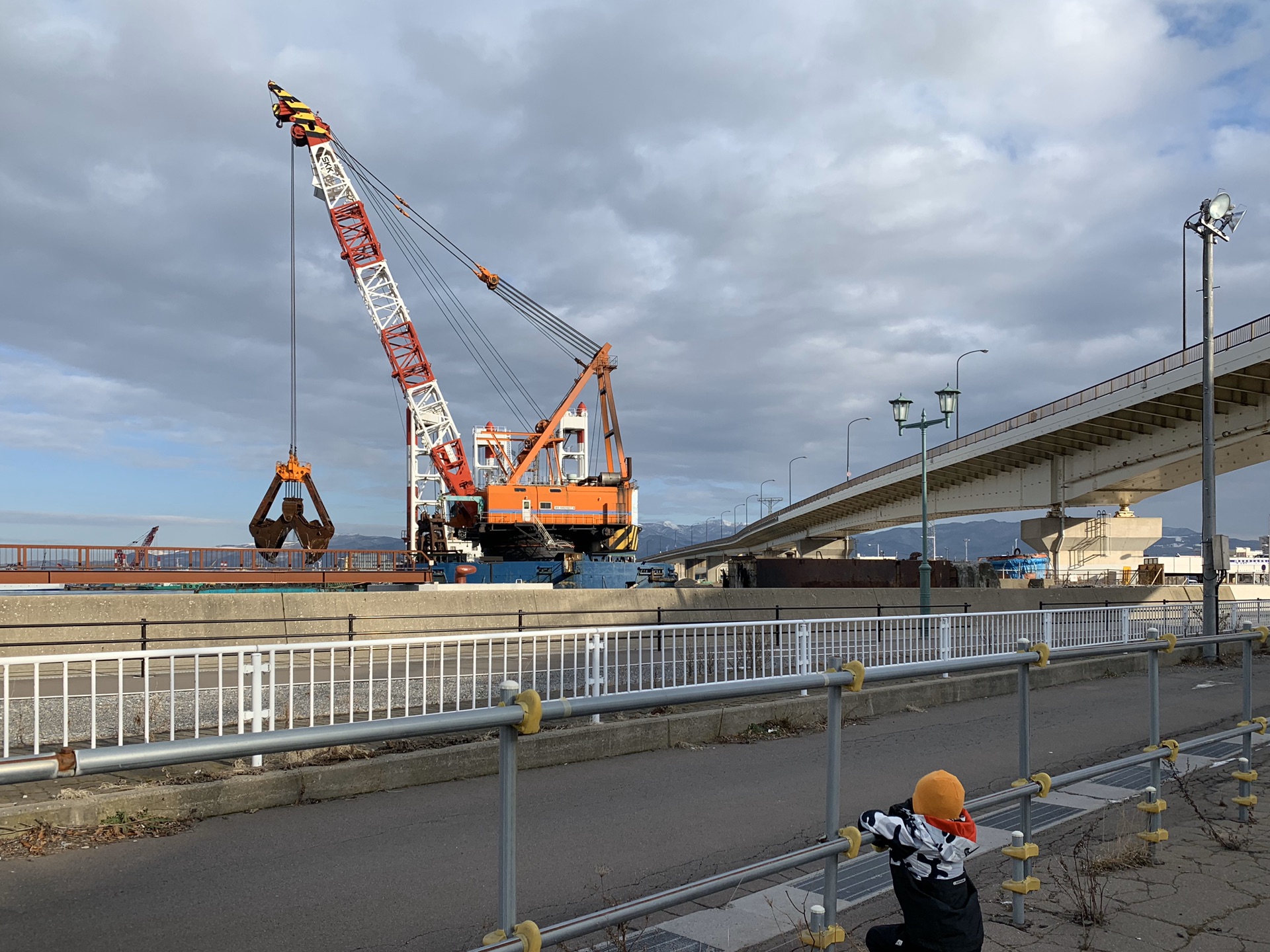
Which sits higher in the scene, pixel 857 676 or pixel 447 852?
pixel 857 676

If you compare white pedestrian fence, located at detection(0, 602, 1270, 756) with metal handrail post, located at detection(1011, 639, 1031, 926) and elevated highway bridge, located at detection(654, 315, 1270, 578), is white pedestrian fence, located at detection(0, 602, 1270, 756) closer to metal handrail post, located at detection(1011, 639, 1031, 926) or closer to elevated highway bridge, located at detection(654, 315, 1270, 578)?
metal handrail post, located at detection(1011, 639, 1031, 926)

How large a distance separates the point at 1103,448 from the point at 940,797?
41907 mm

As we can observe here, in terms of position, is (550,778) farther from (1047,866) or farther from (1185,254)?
(1185,254)

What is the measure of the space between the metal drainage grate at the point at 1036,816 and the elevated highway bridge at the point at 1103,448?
87.8 feet

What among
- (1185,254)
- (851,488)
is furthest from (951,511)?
(1185,254)

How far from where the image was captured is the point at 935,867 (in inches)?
132

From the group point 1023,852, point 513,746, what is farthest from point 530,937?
point 1023,852

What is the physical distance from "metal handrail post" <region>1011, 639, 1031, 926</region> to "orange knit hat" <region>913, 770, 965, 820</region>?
1.56m

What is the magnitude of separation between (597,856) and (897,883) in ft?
9.67

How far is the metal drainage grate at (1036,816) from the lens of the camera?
658 centimetres

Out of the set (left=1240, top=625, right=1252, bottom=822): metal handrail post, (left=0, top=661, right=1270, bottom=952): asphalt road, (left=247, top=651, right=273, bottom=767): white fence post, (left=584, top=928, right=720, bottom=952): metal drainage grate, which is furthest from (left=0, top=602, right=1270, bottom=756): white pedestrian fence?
(left=584, top=928, right=720, bottom=952): metal drainage grate

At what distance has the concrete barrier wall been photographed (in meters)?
11.6

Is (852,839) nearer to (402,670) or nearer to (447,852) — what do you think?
(447,852)

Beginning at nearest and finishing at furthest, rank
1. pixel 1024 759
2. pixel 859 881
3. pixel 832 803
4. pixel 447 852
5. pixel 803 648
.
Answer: pixel 832 803 → pixel 1024 759 → pixel 859 881 → pixel 447 852 → pixel 803 648
